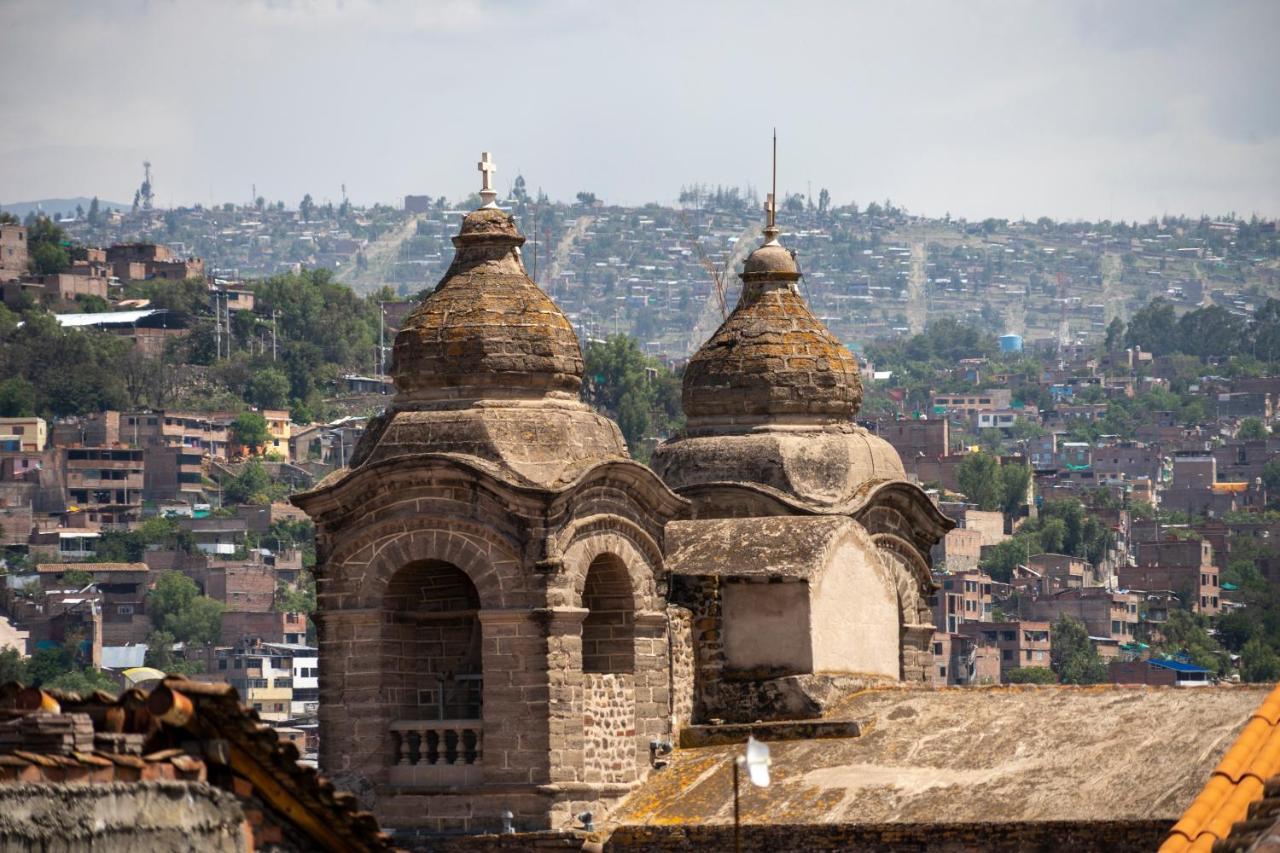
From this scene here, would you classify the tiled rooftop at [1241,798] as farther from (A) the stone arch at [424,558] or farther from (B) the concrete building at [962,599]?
(B) the concrete building at [962,599]

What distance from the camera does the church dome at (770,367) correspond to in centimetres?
3862

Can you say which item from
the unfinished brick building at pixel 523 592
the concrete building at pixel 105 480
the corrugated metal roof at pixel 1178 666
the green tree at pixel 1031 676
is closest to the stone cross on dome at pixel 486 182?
the unfinished brick building at pixel 523 592

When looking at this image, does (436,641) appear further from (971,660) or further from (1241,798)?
(971,660)

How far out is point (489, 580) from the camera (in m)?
33.8

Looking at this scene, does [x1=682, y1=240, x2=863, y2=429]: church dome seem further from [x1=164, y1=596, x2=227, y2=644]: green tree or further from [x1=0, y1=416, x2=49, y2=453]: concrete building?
[x1=0, y1=416, x2=49, y2=453]: concrete building

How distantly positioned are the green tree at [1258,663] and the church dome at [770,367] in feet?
277

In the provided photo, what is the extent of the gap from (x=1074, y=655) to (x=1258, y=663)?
2888 centimetres

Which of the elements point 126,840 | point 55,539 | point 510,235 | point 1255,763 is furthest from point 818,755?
point 55,539

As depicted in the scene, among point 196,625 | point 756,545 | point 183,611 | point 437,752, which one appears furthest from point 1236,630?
point 437,752

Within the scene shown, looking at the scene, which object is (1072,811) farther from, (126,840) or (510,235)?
(126,840)

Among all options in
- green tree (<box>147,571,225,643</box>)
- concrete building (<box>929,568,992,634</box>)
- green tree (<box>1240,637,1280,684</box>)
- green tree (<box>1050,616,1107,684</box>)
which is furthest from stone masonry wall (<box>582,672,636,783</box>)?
green tree (<box>147,571,225,643</box>)

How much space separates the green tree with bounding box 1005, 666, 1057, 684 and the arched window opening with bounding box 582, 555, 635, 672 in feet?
A: 336

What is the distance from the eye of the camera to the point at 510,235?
3541 cm

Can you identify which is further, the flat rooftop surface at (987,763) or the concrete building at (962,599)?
the concrete building at (962,599)
